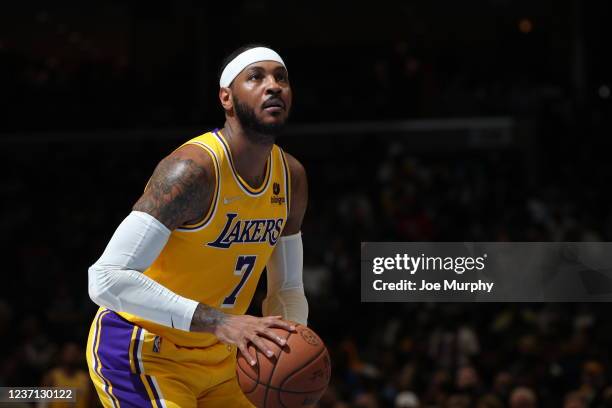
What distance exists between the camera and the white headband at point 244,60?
158 inches

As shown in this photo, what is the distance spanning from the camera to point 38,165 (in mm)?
14086

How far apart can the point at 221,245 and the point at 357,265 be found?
6.72 meters

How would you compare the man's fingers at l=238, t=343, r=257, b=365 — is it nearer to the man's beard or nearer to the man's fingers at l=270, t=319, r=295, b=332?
the man's fingers at l=270, t=319, r=295, b=332

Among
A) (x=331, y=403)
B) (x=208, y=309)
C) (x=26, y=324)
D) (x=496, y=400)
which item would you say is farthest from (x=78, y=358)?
(x=208, y=309)

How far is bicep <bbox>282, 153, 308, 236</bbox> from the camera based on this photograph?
169 inches

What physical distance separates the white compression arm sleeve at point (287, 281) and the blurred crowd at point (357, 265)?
9.87 ft

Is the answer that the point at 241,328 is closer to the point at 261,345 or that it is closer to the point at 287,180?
the point at 261,345

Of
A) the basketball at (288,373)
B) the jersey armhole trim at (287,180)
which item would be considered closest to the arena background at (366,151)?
the jersey armhole trim at (287,180)

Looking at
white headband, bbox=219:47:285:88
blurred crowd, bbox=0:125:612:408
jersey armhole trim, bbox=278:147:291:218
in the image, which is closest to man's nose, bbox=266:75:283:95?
white headband, bbox=219:47:285:88

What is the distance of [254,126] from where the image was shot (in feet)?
12.9

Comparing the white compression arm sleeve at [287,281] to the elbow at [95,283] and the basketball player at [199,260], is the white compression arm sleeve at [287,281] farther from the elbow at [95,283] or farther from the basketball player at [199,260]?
the elbow at [95,283]

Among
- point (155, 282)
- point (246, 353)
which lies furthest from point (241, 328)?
point (155, 282)

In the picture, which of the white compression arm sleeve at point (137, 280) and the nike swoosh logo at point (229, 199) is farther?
the nike swoosh logo at point (229, 199)

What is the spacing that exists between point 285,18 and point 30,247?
19.8ft
